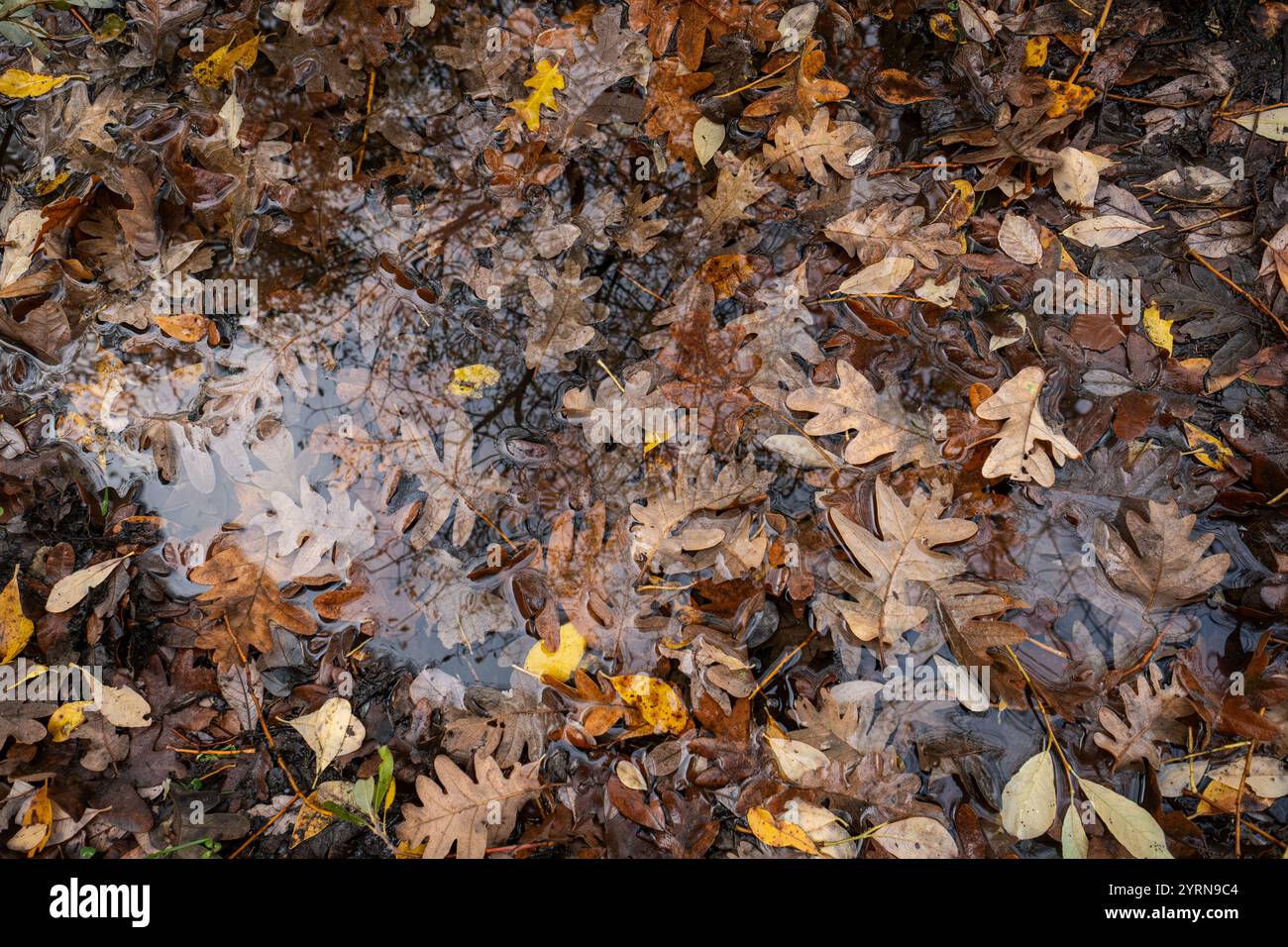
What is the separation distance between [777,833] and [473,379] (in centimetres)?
169

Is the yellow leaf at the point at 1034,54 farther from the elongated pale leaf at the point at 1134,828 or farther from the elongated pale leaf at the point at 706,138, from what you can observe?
the elongated pale leaf at the point at 1134,828

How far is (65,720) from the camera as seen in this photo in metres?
2.25

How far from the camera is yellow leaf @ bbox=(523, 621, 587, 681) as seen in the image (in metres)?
2.24

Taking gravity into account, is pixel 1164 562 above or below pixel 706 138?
below

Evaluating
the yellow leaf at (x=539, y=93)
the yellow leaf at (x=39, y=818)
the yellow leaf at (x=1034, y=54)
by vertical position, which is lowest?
the yellow leaf at (x=39, y=818)

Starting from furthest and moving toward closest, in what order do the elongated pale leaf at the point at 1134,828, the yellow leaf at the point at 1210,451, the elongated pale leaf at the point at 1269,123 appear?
the elongated pale leaf at the point at 1269,123 < the yellow leaf at the point at 1210,451 < the elongated pale leaf at the point at 1134,828

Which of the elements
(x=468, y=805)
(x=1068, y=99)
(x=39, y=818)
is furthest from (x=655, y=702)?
(x=1068, y=99)

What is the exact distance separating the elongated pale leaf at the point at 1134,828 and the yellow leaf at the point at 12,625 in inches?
131

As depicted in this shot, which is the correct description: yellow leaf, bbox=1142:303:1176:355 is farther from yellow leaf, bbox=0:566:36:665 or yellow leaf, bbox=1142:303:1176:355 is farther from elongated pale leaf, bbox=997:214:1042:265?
yellow leaf, bbox=0:566:36:665

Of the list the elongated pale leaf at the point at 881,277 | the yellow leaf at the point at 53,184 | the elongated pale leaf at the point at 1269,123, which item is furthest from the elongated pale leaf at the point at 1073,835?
the yellow leaf at the point at 53,184

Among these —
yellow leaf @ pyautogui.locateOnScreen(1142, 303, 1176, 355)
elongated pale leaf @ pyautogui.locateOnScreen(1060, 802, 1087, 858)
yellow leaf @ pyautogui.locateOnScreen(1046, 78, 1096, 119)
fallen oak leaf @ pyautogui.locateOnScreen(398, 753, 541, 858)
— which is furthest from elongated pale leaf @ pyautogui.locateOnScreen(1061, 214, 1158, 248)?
fallen oak leaf @ pyautogui.locateOnScreen(398, 753, 541, 858)

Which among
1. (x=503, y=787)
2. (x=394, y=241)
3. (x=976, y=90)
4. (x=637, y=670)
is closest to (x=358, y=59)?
(x=394, y=241)

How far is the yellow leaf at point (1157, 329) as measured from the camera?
2316mm

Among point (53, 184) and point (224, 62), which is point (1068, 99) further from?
point (53, 184)
